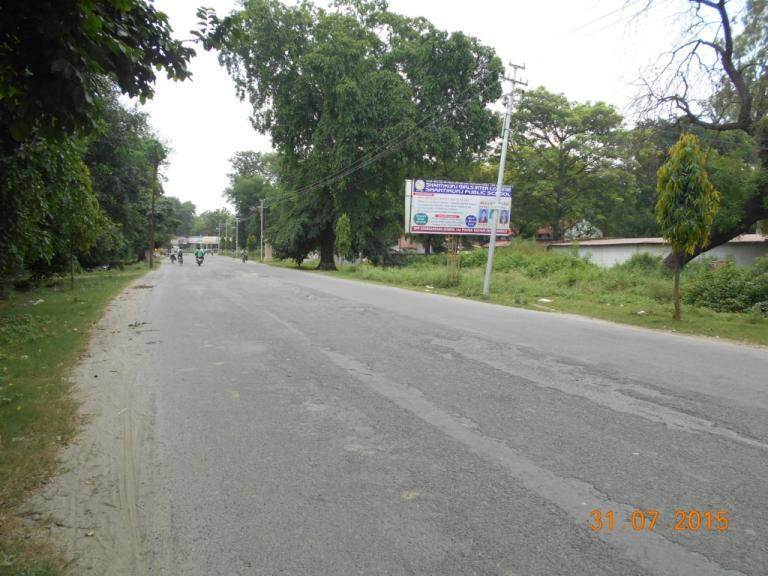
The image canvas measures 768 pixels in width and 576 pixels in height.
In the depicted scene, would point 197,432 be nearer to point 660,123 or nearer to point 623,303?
point 623,303

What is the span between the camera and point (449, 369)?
6914mm

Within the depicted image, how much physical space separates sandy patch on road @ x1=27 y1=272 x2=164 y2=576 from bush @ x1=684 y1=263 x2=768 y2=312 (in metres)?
16.6

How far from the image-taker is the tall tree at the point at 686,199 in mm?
12391

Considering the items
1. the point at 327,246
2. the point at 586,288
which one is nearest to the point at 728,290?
the point at 586,288

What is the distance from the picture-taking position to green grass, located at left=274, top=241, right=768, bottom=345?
43.2 feet

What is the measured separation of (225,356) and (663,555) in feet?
20.8

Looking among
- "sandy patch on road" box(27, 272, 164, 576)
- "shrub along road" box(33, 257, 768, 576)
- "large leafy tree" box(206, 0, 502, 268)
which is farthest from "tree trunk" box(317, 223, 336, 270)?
"sandy patch on road" box(27, 272, 164, 576)

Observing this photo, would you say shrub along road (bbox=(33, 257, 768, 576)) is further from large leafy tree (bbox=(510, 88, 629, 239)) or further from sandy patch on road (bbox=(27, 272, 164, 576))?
large leafy tree (bbox=(510, 88, 629, 239))

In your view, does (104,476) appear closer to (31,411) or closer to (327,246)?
(31,411)

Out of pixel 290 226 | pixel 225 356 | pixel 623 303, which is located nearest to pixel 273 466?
pixel 225 356

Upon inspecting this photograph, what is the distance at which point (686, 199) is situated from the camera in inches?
491

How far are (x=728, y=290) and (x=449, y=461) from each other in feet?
53.7

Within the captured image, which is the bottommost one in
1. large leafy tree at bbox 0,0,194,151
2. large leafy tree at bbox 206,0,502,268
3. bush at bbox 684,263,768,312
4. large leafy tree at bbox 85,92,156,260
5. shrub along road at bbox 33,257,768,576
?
shrub along road at bbox 33,257,768,576

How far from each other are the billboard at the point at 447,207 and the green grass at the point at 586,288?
3.04 m
